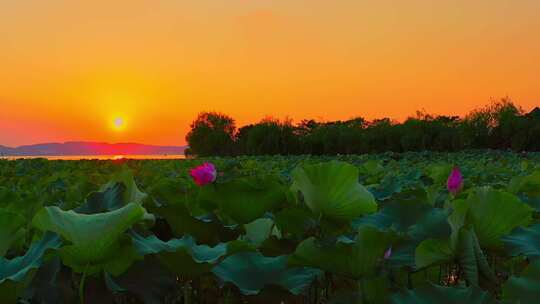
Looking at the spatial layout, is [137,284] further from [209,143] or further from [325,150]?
[209,143]

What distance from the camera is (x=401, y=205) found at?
1.69 meters

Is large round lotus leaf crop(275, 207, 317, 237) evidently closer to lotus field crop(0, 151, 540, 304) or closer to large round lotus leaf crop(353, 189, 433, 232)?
lotus field crop(0, 151, 540, 304)

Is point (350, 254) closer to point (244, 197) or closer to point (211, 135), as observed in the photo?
point (244, 197)

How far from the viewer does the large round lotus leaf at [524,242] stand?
4.92 feet

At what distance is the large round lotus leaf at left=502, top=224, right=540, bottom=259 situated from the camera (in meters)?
1.50

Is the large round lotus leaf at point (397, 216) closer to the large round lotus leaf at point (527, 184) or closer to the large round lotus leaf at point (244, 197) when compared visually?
the large round lotus leaf at point (244, 197)

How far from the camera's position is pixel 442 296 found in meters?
1.06

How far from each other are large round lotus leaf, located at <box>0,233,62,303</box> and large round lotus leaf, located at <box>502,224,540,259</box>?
1.10 m

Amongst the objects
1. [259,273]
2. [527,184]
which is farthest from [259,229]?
[527,184]

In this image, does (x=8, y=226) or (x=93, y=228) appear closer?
(x=93, y=228)

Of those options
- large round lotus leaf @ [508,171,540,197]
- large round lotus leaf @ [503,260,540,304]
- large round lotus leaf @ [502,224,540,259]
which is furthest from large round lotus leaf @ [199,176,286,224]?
large round lotus leaf @ [508,171,540,197]

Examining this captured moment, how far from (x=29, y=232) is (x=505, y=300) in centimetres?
150

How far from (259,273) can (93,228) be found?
1.28 feet

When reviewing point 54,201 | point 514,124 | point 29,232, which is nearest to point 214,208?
point 29,232
